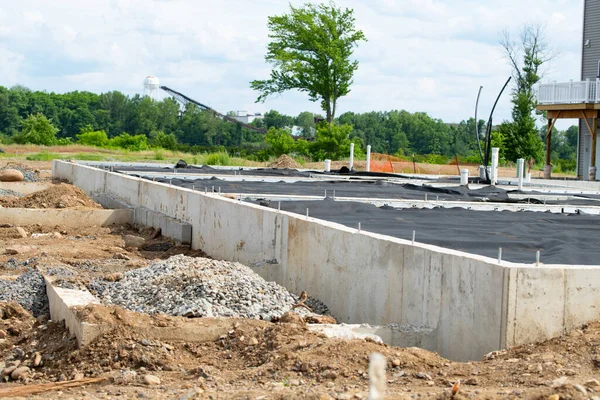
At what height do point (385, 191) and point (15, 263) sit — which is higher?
point (385, 191)

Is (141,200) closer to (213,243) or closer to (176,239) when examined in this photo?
(176,239)

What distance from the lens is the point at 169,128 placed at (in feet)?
335

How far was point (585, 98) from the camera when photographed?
98.7ft

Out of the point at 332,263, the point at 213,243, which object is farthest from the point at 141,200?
the point at 332,263

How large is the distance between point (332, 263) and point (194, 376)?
3.05m

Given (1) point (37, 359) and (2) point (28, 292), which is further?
(2) point (28, 292)

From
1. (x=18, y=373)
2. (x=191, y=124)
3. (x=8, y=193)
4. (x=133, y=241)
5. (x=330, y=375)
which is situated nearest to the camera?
(x=330, y=375)

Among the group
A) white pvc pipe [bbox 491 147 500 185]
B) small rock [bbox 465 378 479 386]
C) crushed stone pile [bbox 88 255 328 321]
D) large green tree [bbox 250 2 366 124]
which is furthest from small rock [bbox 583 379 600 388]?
large green tree [bbox 250 2 366 124]

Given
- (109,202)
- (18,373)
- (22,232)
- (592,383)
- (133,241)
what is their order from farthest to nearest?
(109,202), (22,232), (133,241), (18,373), (592,383)

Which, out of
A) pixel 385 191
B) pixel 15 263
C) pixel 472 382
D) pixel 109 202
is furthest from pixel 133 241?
pixel 472 382

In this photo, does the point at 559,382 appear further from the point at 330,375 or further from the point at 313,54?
the point at 313,54

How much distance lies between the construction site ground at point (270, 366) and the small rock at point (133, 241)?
5.84 meters

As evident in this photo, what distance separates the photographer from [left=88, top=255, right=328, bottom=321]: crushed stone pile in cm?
787

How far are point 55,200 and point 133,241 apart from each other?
5063 millimetres
